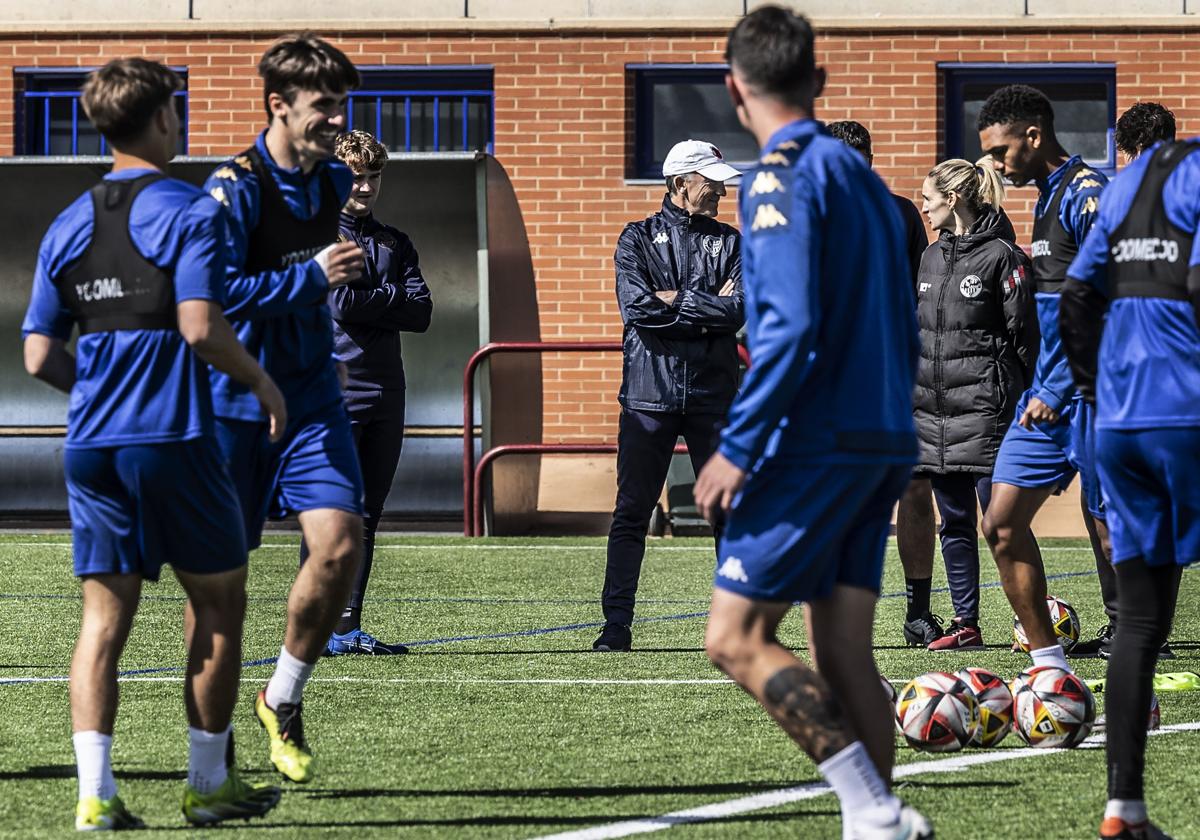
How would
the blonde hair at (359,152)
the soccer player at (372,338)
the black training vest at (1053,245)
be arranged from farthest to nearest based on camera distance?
1. the soccer player at (372,338)
2. the blonde hair at (359,152)
3. the black training vest at (1053,245)

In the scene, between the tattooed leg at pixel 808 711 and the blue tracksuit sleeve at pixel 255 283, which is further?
the blue tracksuit sleeve at pixel 255 283

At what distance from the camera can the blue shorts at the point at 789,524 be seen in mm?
3975

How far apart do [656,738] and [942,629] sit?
2.82 meters

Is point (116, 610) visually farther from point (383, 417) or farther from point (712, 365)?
point (712, 365)

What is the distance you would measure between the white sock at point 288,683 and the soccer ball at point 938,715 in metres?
1.74

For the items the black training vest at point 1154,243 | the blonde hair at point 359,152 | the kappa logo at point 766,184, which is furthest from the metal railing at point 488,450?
the kappa logo at point 766,184

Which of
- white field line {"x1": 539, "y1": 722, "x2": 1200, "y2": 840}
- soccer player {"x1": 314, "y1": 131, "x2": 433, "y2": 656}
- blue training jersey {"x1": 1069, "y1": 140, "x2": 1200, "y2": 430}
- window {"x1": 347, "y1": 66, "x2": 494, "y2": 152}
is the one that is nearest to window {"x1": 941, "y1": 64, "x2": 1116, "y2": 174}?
window {"x1": 347, "y1": 66, "x2": 494, "y2": 152}

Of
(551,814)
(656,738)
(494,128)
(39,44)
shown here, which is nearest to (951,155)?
(494,128)

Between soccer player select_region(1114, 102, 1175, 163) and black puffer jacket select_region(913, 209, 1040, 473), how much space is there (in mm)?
1977

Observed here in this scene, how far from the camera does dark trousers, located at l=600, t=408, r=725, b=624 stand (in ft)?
27.6

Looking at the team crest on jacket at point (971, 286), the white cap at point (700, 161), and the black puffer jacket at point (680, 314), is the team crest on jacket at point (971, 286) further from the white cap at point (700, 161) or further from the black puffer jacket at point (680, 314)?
the white cap at point (700, 161)

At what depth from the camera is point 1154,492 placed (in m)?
4.55

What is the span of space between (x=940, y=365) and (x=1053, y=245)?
7.05 feet

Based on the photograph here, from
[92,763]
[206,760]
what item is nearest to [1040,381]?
[206,760]
